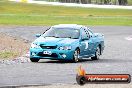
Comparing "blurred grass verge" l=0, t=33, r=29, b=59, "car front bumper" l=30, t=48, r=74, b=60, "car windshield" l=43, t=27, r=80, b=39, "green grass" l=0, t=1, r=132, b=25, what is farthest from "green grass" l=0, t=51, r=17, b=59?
"green grass" l=0, t=1, r=132, b=25

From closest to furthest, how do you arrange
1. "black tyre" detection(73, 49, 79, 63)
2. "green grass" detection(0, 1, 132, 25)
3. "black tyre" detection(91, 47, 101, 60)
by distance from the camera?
"black tyre" detection(73, 49, 79, 63)
"black tyre" detection(91, 47, 101, 60)
"green grass" detection(0, 1, 132, 25)

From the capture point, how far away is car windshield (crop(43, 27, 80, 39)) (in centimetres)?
2086

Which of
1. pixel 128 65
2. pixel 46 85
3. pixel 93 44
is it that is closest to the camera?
pixel 46 85

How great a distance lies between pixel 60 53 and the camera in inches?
787

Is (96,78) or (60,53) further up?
(96,78)

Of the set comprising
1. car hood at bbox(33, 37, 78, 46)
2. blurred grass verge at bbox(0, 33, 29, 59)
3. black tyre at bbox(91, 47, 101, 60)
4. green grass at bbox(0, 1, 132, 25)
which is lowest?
green grass at bbox(0, 1, 132, 25)

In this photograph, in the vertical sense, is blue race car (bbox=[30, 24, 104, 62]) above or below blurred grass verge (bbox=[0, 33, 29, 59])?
above

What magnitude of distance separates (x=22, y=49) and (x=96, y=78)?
706 inches

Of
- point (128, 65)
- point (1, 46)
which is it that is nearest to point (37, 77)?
point (128, 65)

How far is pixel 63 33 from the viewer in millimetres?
20984

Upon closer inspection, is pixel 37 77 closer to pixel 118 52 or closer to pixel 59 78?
pixel 59 78

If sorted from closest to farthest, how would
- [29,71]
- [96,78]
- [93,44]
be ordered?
[96,78] → [29,71] → [93,44]

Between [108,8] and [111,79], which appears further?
[108,8]

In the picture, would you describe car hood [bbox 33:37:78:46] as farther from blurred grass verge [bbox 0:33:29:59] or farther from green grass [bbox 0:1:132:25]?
green grass [bbox 0:1:132:25]
